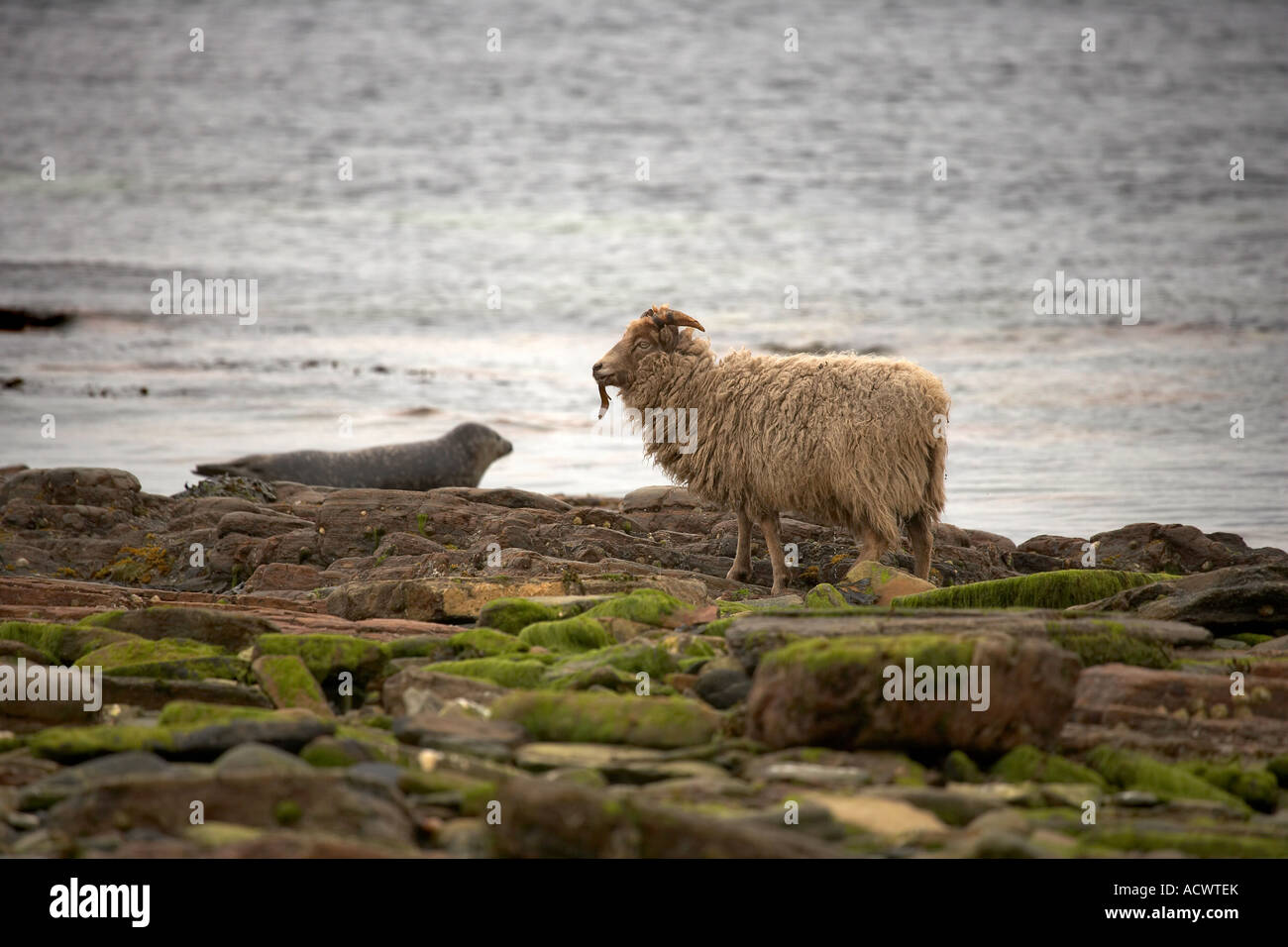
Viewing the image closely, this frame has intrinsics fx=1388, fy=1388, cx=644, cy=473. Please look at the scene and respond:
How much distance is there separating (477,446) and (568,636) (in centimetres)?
1107

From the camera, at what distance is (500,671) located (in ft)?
26.2

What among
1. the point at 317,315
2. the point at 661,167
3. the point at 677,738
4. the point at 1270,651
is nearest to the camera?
the point at 677,738

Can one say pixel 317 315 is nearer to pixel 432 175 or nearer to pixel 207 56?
pixel 432 175

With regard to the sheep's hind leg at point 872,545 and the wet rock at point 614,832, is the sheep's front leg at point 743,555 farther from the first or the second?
the wet rock at point 614,832

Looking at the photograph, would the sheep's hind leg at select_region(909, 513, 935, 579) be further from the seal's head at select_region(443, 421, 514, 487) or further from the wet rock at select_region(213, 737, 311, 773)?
the seal's head at select_region(443, 421, 514, 487)

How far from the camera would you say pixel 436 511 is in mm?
13898

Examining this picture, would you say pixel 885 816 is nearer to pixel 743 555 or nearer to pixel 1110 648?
pixel 1110 648

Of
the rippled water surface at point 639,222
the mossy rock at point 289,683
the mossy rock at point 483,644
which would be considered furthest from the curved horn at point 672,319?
the mossy rock at point 289,683

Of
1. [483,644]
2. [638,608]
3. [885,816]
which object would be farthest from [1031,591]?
[885,816]

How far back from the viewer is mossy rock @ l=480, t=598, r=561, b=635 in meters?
9.32

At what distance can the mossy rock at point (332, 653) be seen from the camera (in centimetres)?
817

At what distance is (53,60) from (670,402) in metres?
72.5

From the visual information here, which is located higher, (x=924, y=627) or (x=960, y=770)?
(x=924, y=627)
